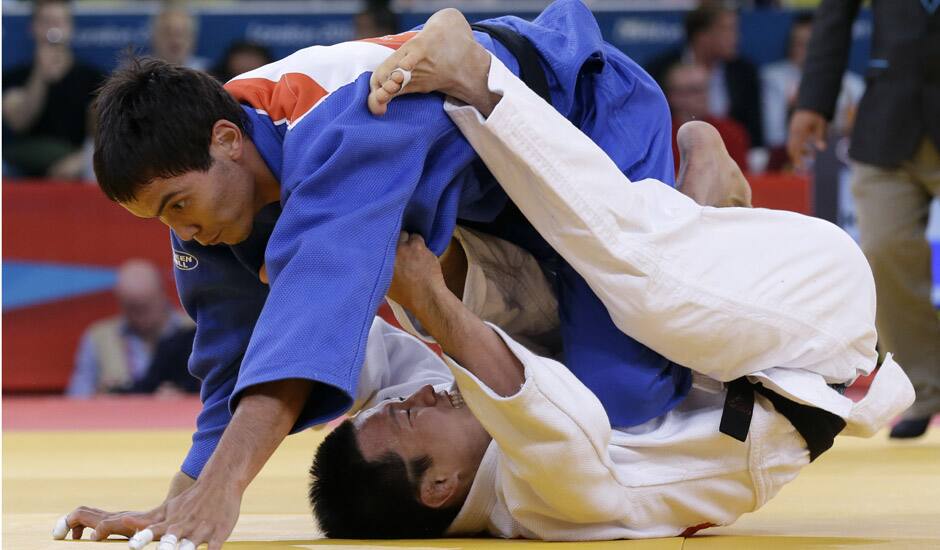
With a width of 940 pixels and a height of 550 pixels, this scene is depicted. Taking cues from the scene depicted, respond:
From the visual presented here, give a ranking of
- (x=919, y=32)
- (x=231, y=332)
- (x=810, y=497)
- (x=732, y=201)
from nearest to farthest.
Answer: (x=231, y=332)
(x=732, y=201)
(x=810, y=497)
(x=919, y=32)

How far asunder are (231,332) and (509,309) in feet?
1.92

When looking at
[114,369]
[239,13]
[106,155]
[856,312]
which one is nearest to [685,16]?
[239,13]

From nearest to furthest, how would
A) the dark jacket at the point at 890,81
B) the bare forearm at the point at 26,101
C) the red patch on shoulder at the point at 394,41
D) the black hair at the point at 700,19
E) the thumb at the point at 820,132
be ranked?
the red patch on shoulder at the point at 394,41 < the dark jacket at the point at 890,81 < the thumb at the point at 820,132 < the black hair at the point at 700,19 < the bare forearm at the point at 26,101

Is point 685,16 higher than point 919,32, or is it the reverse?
point 919,32

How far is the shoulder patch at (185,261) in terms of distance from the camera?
2.70 metres

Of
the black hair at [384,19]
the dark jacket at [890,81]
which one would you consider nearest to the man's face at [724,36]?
the black hair at [384,19]

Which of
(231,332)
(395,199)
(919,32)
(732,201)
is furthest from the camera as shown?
(919,32)

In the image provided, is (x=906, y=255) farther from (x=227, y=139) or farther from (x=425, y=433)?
(x=227, y=139)

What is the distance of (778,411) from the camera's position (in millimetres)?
2502

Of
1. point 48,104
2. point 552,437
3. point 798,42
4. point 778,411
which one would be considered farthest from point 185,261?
point 798,42

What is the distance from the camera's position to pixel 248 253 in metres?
2.62

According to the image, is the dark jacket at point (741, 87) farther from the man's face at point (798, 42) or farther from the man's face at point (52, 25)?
the man's face at point (52, 25)

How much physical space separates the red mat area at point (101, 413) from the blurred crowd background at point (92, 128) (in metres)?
0.15

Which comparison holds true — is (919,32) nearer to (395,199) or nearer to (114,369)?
(395,199)
